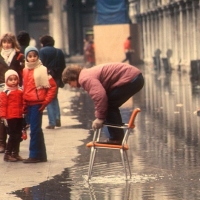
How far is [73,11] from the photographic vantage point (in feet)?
279

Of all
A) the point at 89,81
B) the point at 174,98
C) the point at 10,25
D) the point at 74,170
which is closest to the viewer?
the point at 89,81

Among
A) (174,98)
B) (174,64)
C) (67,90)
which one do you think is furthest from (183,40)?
(174,98)

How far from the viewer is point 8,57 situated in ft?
54.5

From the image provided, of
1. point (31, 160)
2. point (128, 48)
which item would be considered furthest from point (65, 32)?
point (31, 160)

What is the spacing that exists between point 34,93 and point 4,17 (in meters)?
61.1

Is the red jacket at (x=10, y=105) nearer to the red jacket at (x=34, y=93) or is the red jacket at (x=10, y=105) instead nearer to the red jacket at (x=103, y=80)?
the red jacket at (x=34, y=93)

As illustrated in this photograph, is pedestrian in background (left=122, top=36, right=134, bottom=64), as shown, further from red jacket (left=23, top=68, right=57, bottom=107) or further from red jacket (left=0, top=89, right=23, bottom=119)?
red jacket (left=0, top=89, right=23, bottom=119)

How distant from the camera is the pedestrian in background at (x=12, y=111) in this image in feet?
47.8

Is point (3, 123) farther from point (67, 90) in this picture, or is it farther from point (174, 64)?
point (174, 64)

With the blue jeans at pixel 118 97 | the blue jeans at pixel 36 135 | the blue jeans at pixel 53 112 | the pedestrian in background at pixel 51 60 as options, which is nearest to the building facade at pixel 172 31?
the blue jeans at pixel 53 112

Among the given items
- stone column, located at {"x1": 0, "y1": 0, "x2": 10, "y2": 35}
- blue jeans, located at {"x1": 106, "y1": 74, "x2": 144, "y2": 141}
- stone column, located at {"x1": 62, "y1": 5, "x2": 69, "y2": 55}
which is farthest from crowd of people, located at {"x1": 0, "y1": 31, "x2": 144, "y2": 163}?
stone column, located at {"x1": 62, "y1": 5, "x2": 69, "y2": 55}

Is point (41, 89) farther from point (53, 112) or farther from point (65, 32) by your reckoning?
point (65, 32)

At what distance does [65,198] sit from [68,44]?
6978 cm

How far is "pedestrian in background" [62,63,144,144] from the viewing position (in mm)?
12109
